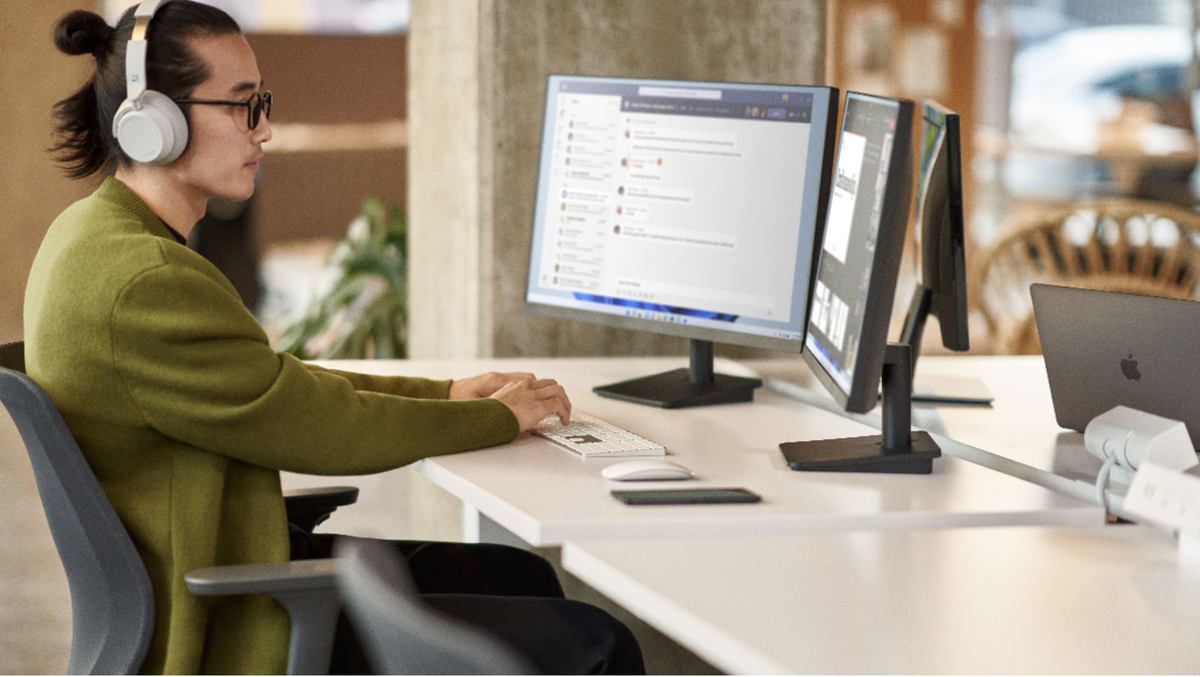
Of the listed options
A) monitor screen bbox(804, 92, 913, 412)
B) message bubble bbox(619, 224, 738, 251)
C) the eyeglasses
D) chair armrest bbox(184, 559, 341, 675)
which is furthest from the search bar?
chair armrest bbox(184, 559, 341, 675)

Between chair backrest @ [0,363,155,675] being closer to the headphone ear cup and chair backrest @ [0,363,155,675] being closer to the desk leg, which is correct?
the headphone ear cup

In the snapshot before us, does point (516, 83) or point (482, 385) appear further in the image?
point (516, 83)

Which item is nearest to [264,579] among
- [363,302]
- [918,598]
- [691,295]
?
[918,598]

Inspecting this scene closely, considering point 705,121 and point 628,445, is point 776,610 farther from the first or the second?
point 705,121

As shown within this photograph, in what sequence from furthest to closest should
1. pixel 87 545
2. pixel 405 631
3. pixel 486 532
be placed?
pixel 486 532 → pixel 87 545 → pixel 405 631

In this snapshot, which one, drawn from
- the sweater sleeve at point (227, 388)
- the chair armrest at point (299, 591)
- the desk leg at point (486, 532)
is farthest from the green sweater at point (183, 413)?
the desk leg at point (486, 532)

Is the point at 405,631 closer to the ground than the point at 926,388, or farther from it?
farther from it

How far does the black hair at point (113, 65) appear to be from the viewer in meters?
1.53

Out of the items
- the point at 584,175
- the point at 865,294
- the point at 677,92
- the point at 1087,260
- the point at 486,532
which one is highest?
the point at 677,92

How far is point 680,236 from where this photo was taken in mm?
1899

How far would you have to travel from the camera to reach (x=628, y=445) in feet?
5.24

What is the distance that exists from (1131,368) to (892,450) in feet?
1.14

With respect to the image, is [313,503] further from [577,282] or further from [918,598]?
[918,598]

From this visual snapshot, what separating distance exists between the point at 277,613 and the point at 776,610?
0.66 metres
